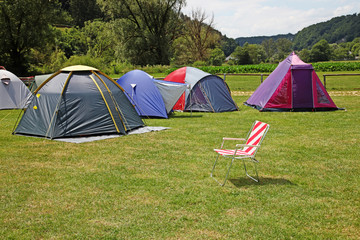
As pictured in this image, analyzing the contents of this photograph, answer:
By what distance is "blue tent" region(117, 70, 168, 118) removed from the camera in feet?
46.0

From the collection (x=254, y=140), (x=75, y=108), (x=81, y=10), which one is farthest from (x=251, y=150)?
(x=81, y=10)

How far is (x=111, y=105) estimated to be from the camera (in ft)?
35.7

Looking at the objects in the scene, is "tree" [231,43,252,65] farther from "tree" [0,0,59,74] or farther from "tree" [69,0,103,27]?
"tree" [0,0,59,74]

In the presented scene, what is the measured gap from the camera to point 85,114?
10.7 meters

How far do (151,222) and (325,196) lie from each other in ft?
9.35

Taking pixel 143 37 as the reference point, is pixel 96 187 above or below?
below

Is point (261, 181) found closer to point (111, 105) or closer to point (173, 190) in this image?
point (173, 190)

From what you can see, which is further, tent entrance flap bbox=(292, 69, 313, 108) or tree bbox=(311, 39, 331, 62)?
tree bbox=(311, 39, 331, 62)

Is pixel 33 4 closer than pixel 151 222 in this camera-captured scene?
No

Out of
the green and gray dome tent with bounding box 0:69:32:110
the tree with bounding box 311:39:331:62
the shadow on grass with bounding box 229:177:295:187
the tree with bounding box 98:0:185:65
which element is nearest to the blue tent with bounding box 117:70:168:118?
the green and gray dome tent with bounding box 0:69:32:110

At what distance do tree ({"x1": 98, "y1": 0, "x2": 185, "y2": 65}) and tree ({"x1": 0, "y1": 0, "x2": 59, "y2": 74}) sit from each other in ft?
35.3

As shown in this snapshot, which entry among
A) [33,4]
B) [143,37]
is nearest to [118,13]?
[143,37]

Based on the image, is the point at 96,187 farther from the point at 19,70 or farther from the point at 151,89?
the point at 19,70

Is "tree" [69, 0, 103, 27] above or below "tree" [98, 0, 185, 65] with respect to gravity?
above
